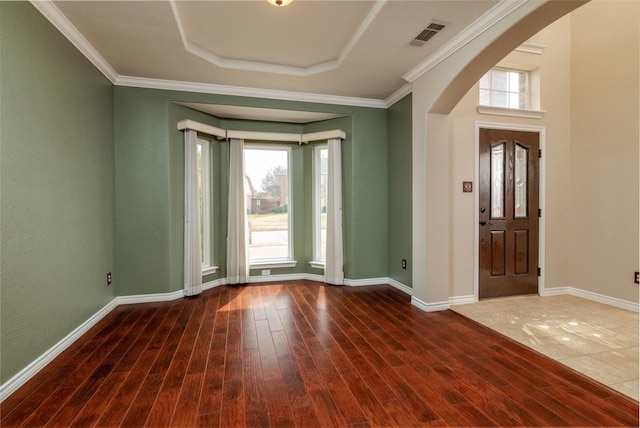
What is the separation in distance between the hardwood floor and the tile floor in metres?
0.17

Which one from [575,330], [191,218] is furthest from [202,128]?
[575,330]

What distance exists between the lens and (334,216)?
4.45m

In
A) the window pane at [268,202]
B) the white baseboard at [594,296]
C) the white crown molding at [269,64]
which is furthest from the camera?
the window pane at [268,202]

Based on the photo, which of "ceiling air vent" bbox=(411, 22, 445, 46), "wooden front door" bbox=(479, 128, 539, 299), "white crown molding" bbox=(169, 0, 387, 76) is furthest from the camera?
"wooden front door" bbox=(479, 128, 539, 299)

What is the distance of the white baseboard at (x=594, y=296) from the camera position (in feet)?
11.0

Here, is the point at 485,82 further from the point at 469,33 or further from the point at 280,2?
the point at 280,2

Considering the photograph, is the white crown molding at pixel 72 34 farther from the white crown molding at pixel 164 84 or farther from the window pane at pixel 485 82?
the window pane at pixel 485 82

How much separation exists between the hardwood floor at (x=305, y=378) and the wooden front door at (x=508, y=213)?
116 cm

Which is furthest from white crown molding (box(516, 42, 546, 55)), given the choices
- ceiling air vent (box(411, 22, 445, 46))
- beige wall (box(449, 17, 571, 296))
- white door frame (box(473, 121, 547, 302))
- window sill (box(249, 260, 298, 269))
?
window sill (box(249, 260, 298, 269))

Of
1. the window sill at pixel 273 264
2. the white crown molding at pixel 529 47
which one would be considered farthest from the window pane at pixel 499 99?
the window sill at pixel 273 264

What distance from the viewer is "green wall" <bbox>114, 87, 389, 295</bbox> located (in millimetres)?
3602

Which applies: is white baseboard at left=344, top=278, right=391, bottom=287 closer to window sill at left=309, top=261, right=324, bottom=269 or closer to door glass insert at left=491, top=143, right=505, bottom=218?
window sill at left=309, top=261, right=324, bottom=269

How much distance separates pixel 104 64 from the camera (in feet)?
10.5

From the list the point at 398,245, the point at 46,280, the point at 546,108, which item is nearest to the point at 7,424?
the point at 46,280
